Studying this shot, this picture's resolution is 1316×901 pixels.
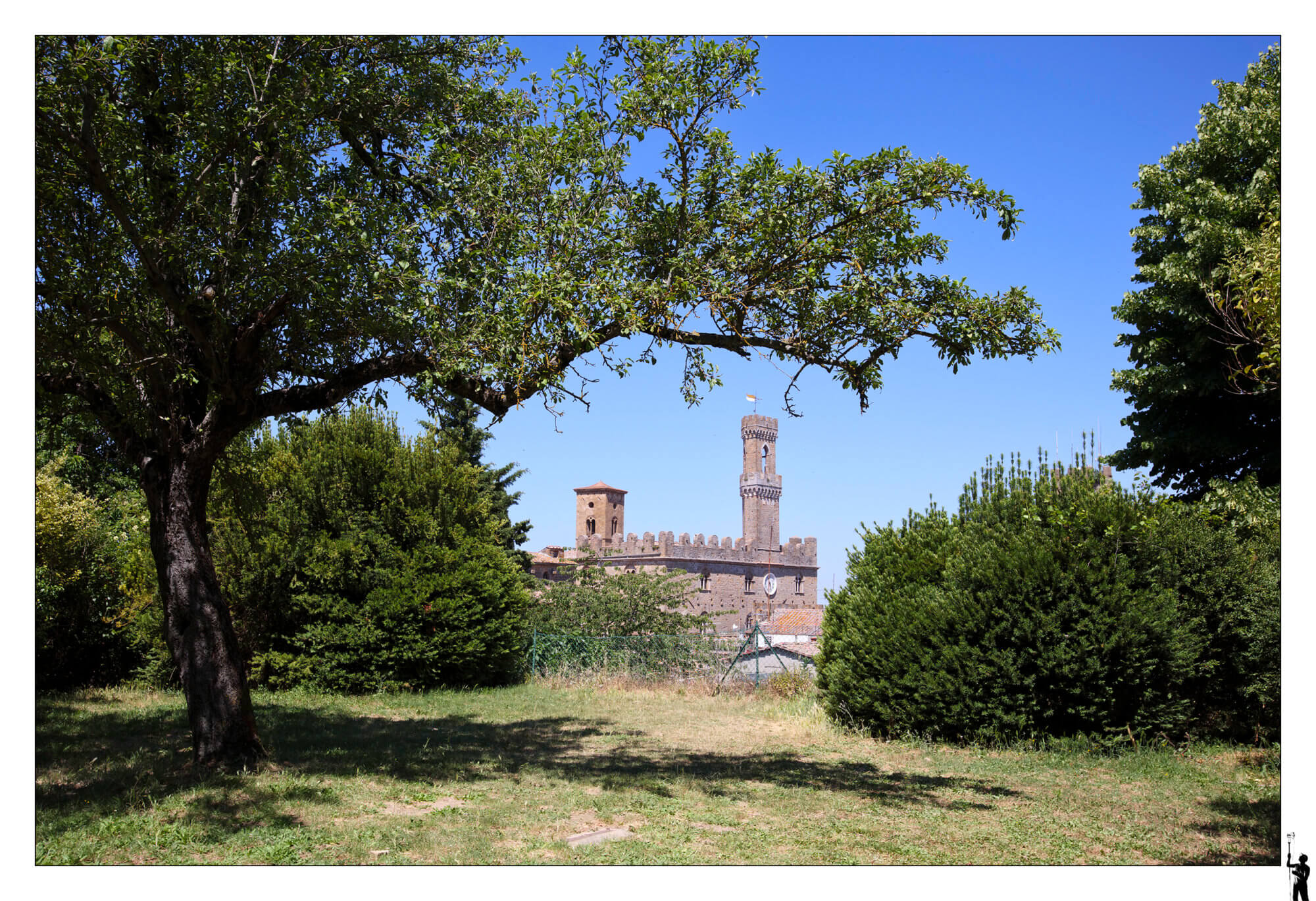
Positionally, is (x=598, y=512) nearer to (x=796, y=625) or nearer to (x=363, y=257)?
(x=796, y=625)

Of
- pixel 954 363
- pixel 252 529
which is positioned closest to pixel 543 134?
pixel 954 363

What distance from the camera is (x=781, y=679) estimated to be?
688 inches

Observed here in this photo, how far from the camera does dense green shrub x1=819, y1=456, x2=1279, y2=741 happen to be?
10953 millimetres

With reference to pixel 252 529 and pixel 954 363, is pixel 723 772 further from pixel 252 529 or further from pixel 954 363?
pixel 252 529

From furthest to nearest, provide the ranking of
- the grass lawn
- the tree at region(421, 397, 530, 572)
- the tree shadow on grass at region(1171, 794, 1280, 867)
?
the tree at region(421, 397, 530, 572) < the tree shadow on grass at region(1171, 794, 1280, 867) < the grass lawn

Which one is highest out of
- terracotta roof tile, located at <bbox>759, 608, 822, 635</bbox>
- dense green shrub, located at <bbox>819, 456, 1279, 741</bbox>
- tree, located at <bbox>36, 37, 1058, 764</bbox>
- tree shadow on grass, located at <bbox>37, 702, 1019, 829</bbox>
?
tree, located at <bbox>36, 37, 1058, 764</bbox>

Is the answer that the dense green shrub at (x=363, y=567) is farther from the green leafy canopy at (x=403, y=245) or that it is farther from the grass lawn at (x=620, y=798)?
the green leafy canopy at (x=403, y=245)

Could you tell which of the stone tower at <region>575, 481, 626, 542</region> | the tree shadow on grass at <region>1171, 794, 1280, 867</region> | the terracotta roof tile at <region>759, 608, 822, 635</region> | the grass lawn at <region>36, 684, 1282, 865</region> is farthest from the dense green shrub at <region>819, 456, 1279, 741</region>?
the stone tower at <region>575, 481, 626, 542</region>

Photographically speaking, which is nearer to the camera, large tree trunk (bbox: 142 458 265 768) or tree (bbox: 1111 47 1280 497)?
large tree trunk (bbox: 142 458 265 768)

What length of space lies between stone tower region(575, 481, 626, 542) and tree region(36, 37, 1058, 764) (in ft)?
180

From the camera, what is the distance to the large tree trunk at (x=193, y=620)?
8320 millimetres

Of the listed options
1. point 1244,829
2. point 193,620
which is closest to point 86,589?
point 193,620

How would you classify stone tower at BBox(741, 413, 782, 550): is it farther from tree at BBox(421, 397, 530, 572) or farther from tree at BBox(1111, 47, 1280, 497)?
tree at BBox(1111, 47, 1280, 497)

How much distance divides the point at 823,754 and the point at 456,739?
13.5 ft
